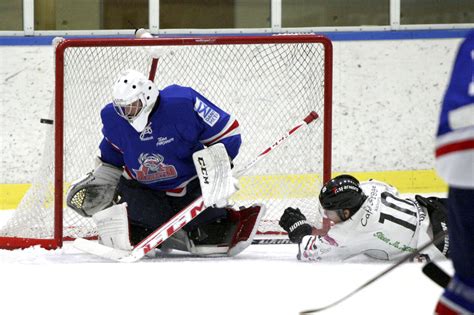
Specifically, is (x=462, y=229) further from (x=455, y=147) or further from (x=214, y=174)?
(x=214, y=174)

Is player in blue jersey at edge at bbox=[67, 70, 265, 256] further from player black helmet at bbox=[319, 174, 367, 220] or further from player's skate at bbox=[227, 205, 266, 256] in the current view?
player black helmet at bbox=[319, 174, 367, 220]

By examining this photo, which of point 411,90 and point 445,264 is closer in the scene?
point 445,264

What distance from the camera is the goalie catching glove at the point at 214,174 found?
3.47 m

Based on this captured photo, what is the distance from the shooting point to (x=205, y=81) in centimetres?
468

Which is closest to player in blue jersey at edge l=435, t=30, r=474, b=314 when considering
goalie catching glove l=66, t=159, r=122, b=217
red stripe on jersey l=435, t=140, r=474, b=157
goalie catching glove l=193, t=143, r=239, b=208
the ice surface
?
red stripe on jersey l=435, t=140, r=474, b=157

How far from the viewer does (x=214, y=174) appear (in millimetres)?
3484

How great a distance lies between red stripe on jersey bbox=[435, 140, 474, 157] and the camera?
139cm

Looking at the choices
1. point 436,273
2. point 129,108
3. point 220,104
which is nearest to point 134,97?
point 129,108

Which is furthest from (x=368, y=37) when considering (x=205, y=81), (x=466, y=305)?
A: (x=466, y=305)

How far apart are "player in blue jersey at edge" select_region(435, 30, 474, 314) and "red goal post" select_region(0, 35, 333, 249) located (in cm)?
243

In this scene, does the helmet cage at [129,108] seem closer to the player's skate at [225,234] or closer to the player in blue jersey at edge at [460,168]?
the player's skate at [225,234]

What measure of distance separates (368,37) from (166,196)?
2.49m

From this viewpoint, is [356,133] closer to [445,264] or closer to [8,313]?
[445,264]

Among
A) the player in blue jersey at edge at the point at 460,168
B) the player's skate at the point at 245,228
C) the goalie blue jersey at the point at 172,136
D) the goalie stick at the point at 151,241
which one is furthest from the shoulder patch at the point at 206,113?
the player in blue jersey at edge at the point at 460,168
